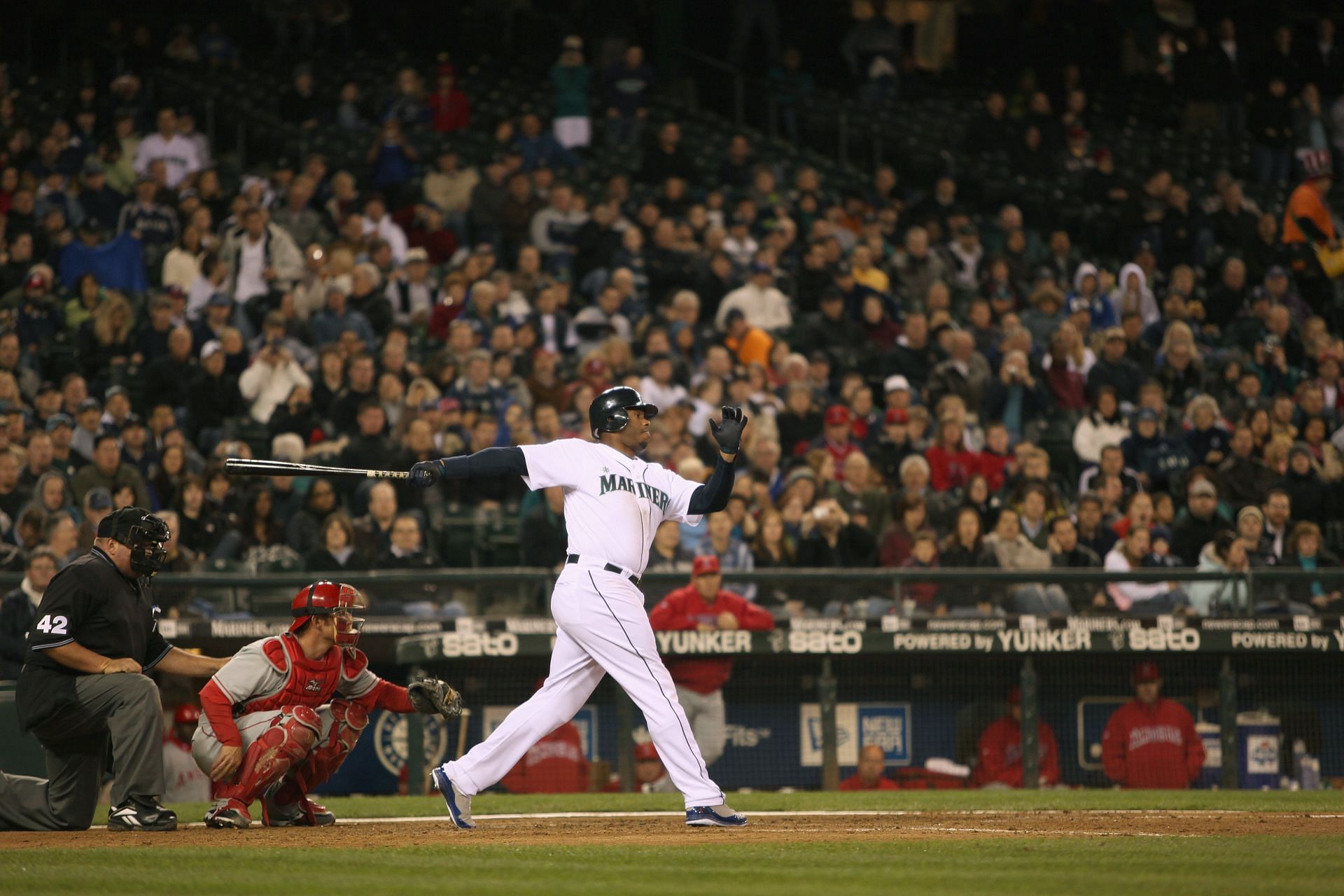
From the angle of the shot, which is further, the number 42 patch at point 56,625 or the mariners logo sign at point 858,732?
the mariners logo sign at point 858,732

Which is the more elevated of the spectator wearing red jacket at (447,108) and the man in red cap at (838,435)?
the spectator wearing red jacket at (447,108)

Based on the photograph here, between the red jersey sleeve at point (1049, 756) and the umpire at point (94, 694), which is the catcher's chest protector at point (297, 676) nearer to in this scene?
the umpire at point (94, 694)

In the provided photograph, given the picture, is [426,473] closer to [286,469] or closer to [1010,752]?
[286,469]

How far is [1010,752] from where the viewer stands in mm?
11398

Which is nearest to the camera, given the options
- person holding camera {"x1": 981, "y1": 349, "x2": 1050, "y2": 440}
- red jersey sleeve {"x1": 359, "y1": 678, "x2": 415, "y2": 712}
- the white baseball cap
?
red jersey sleeve {"x1": 359, "y1": 678, "x2": 415, "y2": 712}

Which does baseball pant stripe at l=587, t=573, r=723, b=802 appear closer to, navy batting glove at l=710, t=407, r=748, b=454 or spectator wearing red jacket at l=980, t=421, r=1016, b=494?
navy batting glove at l=710, t=407, r=748, b=454

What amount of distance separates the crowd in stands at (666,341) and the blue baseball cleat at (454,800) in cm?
377

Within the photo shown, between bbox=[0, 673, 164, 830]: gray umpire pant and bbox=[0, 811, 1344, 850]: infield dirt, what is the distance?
146 millimetres

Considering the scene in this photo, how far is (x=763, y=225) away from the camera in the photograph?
17844mm

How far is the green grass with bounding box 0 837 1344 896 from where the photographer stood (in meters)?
5.80

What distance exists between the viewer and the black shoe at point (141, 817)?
7695 millimetres

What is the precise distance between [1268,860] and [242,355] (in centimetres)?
983

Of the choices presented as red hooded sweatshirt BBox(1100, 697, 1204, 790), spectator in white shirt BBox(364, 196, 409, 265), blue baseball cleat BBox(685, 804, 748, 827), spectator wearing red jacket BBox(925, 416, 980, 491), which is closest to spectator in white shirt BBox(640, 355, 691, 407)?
spectator wearing red jacket BBox(925, 416, 980, 491)

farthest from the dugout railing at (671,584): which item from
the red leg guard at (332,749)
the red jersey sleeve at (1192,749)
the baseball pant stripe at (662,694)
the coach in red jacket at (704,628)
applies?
the baseball pant stripe at (662,694)
